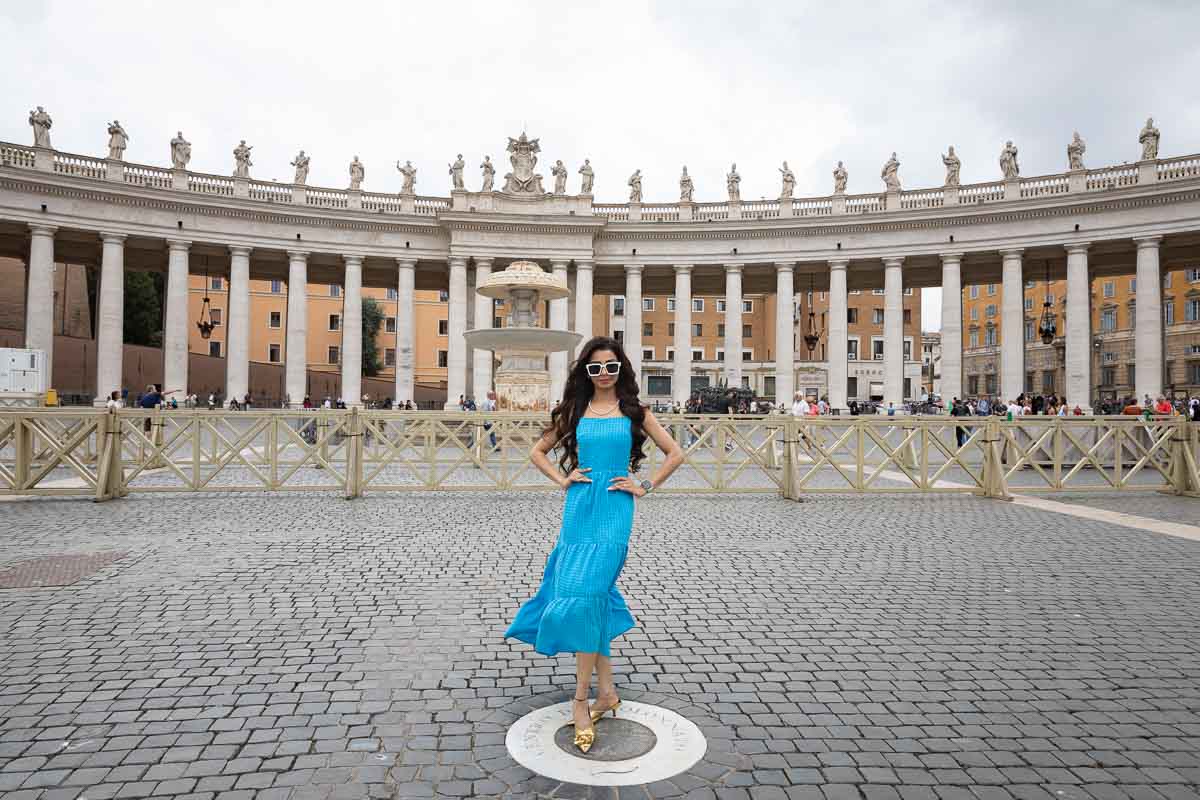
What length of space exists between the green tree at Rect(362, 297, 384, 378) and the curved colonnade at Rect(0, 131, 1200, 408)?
91.9ft

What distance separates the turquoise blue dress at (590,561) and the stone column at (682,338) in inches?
1457

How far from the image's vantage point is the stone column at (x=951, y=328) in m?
38.7

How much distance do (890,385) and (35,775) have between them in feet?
132

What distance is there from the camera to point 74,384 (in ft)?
132

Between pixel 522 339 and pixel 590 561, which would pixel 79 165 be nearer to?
pixel 522 339

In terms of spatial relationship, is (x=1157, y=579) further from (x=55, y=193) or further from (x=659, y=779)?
(x=55, y=193)

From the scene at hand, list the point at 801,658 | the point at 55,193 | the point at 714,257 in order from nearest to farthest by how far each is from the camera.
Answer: the point at 801,658 → the point at 55,193 → the point at 714,257

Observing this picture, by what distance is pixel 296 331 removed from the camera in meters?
39.8

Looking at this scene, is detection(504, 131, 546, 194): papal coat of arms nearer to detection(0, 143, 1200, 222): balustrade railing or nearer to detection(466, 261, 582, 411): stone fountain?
detection(0, 143, 1200, 222): balustrade railing

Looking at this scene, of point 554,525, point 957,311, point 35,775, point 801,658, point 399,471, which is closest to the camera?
point 35,775

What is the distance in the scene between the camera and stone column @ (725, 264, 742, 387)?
40438 millimetres

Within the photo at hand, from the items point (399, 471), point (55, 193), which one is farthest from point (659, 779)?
point (55, 193)

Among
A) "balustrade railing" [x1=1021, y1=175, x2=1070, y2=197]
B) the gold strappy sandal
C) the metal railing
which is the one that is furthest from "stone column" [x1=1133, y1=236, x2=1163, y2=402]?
the gold strappy sandal

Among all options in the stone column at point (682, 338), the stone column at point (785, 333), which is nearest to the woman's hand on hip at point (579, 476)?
the stone column at point (682, 338)
